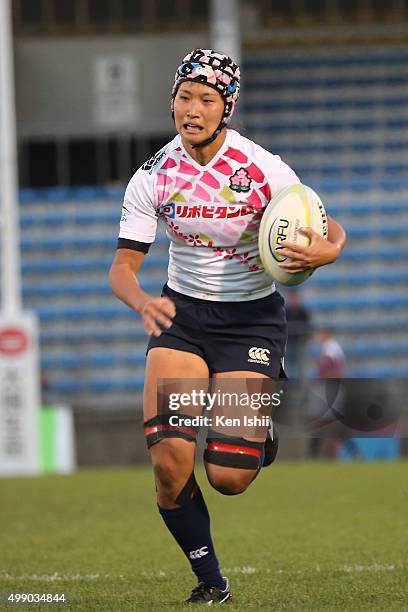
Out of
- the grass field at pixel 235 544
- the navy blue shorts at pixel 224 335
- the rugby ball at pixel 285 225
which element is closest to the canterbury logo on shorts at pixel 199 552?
the grass field at pixel 235 544

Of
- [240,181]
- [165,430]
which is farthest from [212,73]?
[165,430]

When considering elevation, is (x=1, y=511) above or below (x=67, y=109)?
below

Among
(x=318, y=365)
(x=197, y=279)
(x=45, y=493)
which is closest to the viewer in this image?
(x=197, y=279)

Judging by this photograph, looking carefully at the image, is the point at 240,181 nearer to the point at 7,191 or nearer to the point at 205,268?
the point at 205,268

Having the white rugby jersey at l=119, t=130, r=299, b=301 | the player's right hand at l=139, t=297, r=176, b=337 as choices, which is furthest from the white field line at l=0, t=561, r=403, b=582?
the player's right hand at l=139, t=297, r=176, b=337

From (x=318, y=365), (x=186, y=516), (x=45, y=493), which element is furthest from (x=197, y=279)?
(x=318, y=365)

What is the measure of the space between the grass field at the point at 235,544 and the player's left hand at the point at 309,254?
4.19ft

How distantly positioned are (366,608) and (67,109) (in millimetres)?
16630

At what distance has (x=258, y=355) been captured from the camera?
16.6 ft

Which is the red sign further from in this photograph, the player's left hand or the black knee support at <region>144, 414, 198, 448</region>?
the player's left hand

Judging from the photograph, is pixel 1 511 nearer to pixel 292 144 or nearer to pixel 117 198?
pixel 117 198

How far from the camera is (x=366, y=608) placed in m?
4.73

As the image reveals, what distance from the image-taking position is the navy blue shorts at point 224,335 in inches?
198

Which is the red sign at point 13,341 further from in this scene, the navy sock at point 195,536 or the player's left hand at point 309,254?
the player's left hand at point 309,254
